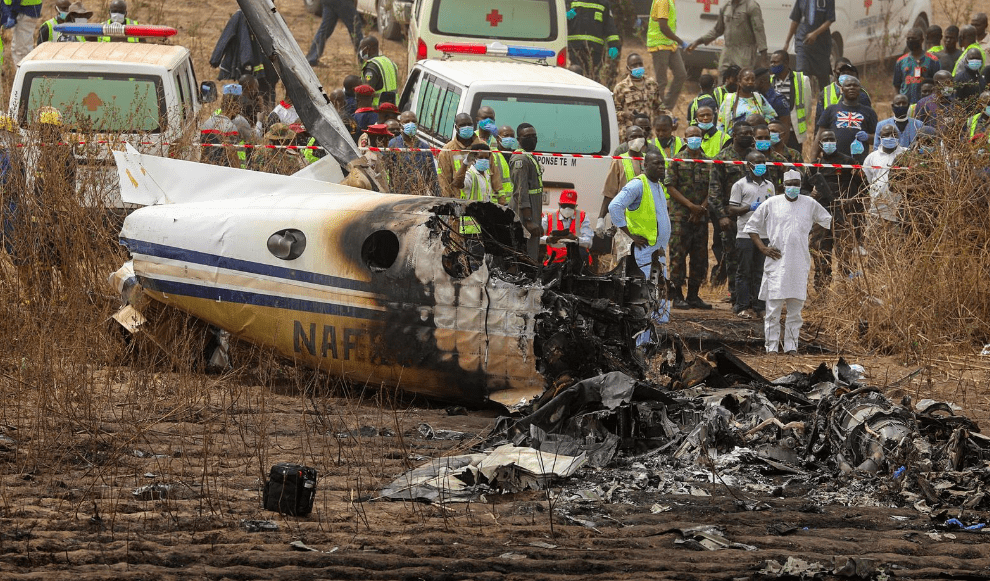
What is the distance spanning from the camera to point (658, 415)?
892cm

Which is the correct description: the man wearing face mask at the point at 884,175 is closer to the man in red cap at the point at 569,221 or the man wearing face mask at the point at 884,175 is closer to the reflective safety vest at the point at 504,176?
the man in red cap at the point at 569,221

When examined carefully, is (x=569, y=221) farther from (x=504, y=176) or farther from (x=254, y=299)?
(x=254, y=299)

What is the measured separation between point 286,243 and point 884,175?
A: 7.22 m

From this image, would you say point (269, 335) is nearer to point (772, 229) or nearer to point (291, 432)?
point (291, 432)

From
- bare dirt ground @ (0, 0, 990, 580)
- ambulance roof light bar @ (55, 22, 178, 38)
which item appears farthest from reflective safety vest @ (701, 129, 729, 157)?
ambulance roof light bar @ (55, 22, 178, 38)

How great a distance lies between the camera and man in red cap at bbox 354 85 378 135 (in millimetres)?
16125

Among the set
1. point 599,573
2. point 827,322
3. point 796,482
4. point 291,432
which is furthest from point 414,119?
point 599,573

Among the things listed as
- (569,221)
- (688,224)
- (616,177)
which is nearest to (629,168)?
(616,177)

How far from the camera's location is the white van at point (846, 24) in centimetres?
2139

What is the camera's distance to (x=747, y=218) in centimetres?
1423

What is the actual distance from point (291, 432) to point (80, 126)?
5.62 metres

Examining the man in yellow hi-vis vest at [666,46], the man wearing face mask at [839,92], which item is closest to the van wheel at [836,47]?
the man in yellow hi-vis vest at [666,46]

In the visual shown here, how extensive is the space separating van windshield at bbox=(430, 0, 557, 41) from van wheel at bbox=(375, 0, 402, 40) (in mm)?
5213

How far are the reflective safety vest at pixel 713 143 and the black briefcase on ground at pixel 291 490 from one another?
32.2 ft
